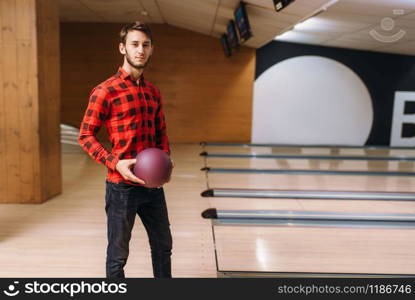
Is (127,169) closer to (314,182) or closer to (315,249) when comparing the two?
(315,249)

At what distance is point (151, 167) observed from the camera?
166 cm

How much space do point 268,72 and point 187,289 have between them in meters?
7.29

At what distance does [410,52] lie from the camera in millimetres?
8148

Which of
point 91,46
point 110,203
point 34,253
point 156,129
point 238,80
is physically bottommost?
point 34,253

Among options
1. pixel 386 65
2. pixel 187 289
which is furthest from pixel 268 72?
pixel 187 289

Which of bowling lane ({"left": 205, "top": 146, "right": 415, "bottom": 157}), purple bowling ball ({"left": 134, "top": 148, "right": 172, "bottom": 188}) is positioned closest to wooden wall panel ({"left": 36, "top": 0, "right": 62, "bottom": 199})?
purple bowling ball ({"left": 134, "top": 148, "right": 172, "bottom": 188})

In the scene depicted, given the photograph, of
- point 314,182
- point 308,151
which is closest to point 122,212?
point 314,182

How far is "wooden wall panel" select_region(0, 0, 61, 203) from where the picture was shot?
398 cm

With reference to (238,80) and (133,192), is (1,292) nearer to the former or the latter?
(133,192)

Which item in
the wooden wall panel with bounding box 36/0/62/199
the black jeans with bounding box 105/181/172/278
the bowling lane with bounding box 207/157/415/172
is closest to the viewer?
the black jeans with bounding box 105/181/172/278

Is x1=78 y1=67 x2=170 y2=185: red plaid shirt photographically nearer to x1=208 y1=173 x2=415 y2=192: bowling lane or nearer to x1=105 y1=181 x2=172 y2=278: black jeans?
x1=105 y1=181 x2=172 y2=278: black jeans

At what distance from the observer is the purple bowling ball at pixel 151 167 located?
65.3 inches

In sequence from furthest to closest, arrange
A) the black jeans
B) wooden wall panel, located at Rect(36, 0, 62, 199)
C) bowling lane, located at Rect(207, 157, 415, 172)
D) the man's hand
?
1. bowling lane, located at Rect(207, 157, 415, 172)
2. wooden wall panel, located at Rect(36, 0, 62, 199)
3. the black jeans
4. the man's hand

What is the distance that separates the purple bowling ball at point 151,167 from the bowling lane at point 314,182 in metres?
3.38
